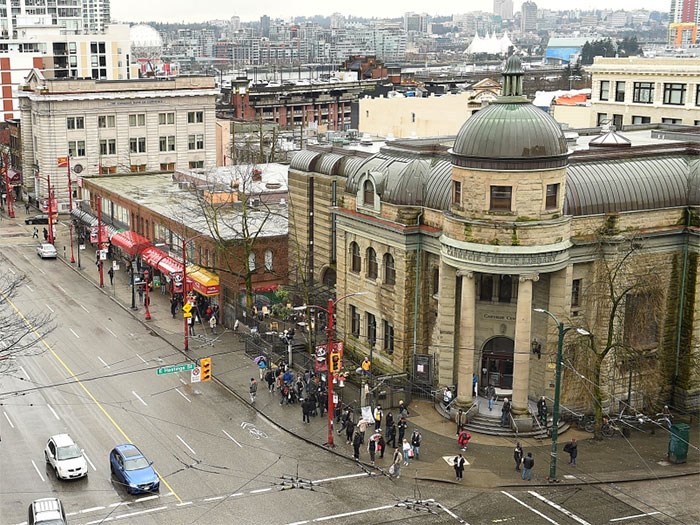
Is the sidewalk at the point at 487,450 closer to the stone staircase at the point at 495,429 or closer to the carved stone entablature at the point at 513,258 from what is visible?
the stone staircase at the point at 495,429

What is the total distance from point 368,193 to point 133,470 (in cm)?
2230

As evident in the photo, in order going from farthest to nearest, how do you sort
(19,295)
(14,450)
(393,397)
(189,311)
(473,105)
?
(473,105), (19,295), (189,311), (393,397), (14,450)

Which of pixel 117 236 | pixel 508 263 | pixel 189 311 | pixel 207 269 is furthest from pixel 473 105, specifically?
pixel 508 263

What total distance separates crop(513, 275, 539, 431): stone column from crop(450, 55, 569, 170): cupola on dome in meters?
5.64

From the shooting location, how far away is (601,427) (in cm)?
5081

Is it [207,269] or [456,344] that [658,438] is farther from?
[207,269]

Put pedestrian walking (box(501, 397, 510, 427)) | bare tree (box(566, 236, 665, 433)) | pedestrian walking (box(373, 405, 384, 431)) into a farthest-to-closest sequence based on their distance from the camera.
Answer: bare tree (box(566, 236, 665, 433)), pedestrian walking (box(373, 405, 384, 431)), pedestrian walking (box(501, 397, 510, 427))

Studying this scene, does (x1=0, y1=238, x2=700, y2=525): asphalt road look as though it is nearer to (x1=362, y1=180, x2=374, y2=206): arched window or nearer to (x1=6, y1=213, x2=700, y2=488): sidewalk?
(x1=6, y1=213, x2=700, y2=488): sidewalk

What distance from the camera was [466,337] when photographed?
51.4m

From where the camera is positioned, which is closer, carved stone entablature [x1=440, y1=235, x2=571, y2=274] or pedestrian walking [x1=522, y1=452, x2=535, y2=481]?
pedestrian walking [x1=522, y1=452, x2=535, y2=481]

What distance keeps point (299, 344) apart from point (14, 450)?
2142 cm

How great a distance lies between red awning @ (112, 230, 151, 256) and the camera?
8462 cm

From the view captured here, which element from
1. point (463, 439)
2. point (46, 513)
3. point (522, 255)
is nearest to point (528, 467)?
point (463, 439)

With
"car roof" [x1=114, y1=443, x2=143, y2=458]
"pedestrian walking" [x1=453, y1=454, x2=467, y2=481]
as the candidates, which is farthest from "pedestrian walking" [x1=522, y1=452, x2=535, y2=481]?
"car roof" [x1=114, y1=443, x2=143, y2=458]
